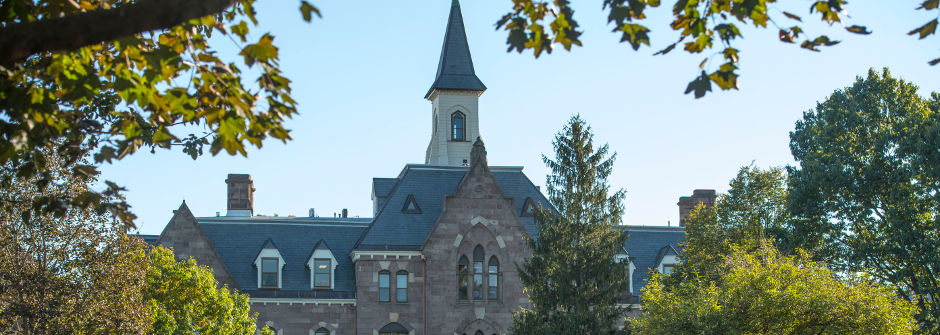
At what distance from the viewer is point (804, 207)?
154 feet

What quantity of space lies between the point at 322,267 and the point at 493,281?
7659 mm

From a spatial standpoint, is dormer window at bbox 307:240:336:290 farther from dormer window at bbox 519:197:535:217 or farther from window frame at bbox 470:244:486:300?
dormer window at bbox 519:197:535:217

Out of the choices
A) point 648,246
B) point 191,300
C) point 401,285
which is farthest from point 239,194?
point 648,246

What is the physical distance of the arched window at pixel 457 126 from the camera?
63688 mm

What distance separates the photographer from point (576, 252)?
42.1m

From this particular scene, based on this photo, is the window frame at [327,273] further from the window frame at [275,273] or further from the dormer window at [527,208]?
the dormer window at [527,208]

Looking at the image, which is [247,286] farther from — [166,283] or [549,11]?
[549,11]

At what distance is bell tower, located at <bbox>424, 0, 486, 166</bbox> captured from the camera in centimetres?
6325

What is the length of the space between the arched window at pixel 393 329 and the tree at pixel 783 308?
14127 millimetres

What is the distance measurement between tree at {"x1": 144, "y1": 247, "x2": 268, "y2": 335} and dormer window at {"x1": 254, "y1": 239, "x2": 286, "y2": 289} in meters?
9.83

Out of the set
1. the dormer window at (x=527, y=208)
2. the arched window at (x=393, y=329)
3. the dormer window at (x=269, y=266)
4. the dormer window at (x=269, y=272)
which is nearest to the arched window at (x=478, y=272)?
the arched window at (x=393, y=329)

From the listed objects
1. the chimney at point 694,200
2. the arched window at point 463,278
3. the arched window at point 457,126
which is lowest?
the arched window at point 463,278

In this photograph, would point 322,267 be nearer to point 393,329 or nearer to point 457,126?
point 393,329

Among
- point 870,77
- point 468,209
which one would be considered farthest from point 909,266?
point 468,209
